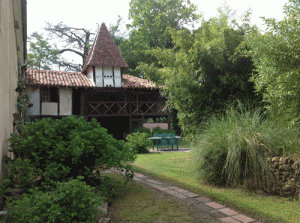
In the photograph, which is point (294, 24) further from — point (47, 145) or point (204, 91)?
point (47, 145)

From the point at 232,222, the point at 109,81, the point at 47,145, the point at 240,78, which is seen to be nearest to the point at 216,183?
the point at 232,222

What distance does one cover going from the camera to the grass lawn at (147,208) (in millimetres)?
2650

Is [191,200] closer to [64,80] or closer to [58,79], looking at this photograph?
[64,80]

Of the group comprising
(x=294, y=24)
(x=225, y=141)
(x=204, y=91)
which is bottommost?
(x=225, y=141)

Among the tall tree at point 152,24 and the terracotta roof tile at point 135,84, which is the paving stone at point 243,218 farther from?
the tall tree at point 152,24

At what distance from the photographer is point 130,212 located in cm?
283

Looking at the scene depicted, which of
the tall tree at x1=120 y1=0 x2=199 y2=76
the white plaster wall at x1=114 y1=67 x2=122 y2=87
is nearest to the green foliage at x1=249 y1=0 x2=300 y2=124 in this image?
the white plaster wall at x1=114 y1=67 x2=122 y2=87

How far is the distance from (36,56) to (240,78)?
76.2ft

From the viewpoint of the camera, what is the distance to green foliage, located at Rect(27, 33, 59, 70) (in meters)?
24.5

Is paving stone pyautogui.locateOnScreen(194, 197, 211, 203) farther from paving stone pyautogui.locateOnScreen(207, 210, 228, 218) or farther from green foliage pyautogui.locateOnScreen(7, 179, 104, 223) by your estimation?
green foliage pyautogui.locateOnScreen(7, 179, 104, 223)

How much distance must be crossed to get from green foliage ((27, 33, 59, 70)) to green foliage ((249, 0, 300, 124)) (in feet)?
79.1

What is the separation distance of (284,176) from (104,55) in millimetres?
14343

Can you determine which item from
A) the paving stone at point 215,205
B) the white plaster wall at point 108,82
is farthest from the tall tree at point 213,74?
the white plaster wall at point 108,82

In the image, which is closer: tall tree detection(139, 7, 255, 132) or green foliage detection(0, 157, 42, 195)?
green foliage detection(0, 157, 42, 195)
